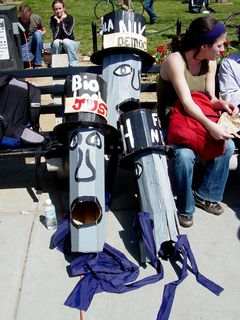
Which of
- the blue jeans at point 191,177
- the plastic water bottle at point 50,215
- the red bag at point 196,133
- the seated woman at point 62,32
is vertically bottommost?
the seated woman at point 62,32

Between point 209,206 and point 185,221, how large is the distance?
1.02 feet

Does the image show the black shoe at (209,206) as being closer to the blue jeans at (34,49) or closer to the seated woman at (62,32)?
the seated woman at (62,32)

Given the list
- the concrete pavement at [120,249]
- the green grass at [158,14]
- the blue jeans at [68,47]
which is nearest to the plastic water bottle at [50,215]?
the concrete pavement at [120,249]

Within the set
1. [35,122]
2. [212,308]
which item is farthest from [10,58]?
[212,308]

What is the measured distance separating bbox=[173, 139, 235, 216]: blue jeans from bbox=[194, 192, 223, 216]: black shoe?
36mm

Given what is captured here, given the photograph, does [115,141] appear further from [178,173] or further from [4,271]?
[4,271]

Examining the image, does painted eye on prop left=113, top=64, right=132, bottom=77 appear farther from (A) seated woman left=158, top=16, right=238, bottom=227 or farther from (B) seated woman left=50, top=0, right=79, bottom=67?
(B) seated woman left=50, top=0, right=79, bottom=67

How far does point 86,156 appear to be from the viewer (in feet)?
10.2

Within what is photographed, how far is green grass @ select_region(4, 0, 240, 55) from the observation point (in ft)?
35.3

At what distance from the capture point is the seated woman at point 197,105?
128 inches

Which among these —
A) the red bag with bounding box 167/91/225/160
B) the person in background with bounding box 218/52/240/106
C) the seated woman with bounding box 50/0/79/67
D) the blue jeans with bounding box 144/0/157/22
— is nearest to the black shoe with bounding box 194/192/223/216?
the red bag with bounding box 167/91/225/160

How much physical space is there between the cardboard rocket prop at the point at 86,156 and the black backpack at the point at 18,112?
524 millimetres

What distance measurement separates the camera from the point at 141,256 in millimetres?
3010

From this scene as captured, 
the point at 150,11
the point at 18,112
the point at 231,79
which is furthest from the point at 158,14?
the point at 18,112
